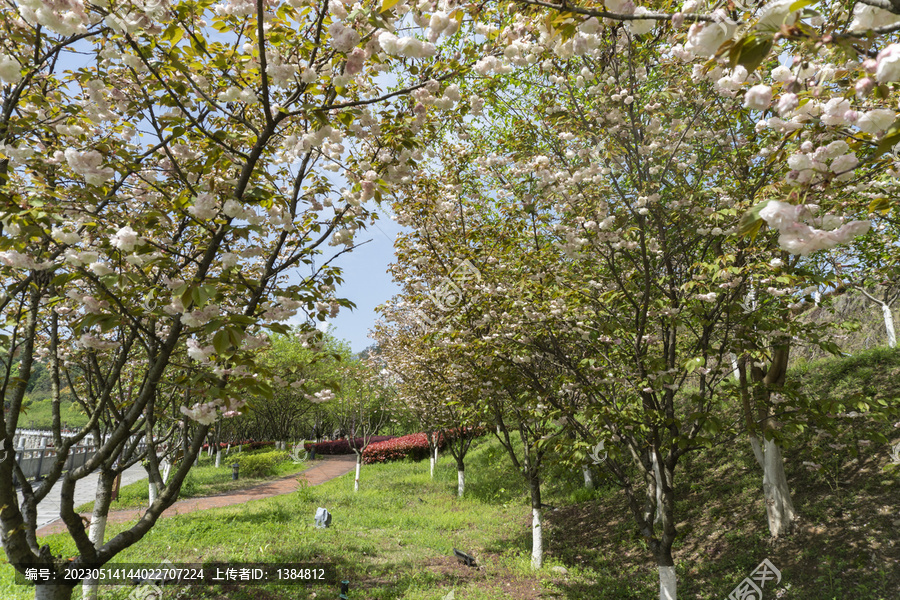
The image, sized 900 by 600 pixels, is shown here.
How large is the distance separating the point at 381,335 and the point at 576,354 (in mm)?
10970

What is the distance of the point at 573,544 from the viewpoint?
27.6 ft

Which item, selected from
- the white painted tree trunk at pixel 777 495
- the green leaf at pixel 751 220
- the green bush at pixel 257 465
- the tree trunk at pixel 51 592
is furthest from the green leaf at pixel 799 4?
the green bush at pixel 257 465

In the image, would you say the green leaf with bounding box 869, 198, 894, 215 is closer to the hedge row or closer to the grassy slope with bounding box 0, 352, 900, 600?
the grassy slope with bounding box 0, 352, 900, 600

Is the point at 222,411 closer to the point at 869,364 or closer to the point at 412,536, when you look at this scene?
the point at 412,536

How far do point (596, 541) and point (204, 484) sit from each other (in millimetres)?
13747

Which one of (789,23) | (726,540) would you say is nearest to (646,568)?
(726,540)

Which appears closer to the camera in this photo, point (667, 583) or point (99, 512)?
point (667, 583)

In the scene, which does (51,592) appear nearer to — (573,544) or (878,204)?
(878,204)

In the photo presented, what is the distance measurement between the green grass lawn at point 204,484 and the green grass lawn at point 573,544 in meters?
3.54

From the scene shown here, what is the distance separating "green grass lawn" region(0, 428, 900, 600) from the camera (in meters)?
5.67

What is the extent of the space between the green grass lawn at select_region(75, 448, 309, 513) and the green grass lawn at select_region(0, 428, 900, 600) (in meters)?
3.54

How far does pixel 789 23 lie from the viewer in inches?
45.1

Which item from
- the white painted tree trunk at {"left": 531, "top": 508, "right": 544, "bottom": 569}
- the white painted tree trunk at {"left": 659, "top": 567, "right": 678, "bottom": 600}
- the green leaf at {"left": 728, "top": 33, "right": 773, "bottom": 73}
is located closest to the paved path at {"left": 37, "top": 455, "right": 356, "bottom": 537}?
the white painted tree trunk at {"left": 531, "top": 508, "right": 544, "bottom": 569}

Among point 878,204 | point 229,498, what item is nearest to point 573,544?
point 878,204
